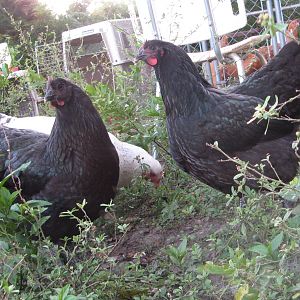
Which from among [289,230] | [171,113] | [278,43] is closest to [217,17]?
[278,43]

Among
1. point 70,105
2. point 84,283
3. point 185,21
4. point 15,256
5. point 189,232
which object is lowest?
point 189,232

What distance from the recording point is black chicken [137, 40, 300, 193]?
230 cm

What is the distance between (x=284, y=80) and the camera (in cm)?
249

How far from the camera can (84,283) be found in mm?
1637

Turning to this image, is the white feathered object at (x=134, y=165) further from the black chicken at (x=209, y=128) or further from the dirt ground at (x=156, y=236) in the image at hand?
the black chicken at (x=209, y=128)

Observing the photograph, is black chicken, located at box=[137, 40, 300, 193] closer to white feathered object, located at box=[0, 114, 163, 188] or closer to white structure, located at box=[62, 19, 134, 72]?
white feathered object, located at box=[0, 114, 163, 188]

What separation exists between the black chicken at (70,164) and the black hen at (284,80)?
84cm

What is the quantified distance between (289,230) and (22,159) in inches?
68.0

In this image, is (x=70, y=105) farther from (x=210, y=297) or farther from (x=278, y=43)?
(x=278, y=43)

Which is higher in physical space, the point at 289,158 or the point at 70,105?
the point at 70,105

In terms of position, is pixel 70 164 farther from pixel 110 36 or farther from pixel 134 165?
pixel 110 36

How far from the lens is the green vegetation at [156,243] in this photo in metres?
1.11

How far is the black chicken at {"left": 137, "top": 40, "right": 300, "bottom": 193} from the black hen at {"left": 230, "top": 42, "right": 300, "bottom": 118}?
0.20ft

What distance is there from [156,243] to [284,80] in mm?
1059
